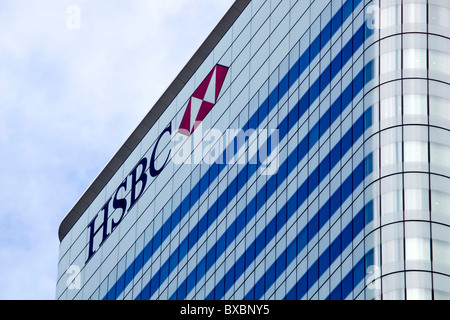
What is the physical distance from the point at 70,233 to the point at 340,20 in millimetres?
45768

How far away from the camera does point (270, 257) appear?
89375 millimetres

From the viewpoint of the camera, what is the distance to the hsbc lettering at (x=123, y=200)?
11306 cm

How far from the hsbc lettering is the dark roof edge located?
8.46ft

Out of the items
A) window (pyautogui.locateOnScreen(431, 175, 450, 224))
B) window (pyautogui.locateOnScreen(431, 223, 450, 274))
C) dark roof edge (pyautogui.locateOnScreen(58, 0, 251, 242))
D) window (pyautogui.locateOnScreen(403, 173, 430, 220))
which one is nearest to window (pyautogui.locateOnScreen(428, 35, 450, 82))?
window (pyautogui.locateOnScreen(431, 175, 450, 224))

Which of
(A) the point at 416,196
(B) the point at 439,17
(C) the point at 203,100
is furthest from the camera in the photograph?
(C) the point at 203,100

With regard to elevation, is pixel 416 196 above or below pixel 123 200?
below

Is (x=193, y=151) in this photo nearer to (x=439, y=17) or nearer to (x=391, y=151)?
(x=439, y=17)

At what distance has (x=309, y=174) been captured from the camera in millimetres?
87875

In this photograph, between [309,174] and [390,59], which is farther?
[309,174]

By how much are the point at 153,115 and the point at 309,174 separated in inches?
1163

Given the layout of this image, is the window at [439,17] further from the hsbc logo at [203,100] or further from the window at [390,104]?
the hsbc logo at [203,100]

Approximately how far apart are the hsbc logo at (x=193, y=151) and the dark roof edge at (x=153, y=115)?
8.07 ft

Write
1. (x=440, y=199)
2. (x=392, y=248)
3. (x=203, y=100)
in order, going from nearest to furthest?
(x=392, y=248) → (x=440, y=199) → (x=203, y=100)

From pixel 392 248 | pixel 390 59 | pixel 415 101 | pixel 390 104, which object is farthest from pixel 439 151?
pixel 392 248
